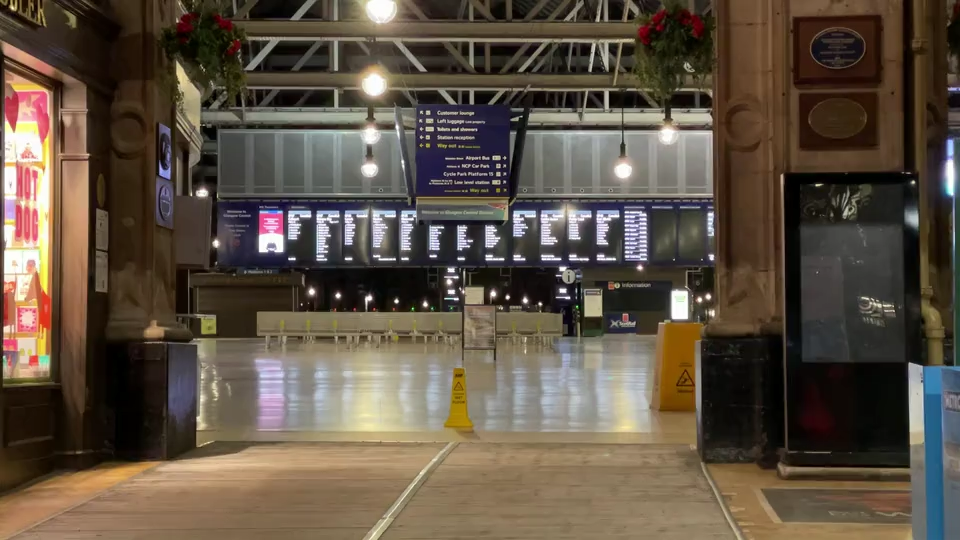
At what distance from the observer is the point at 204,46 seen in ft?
27.8

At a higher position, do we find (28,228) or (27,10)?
(27,10)

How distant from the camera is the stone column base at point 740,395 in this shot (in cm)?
775

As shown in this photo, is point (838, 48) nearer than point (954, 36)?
Yes

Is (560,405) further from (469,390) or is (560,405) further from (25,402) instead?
(25,402)

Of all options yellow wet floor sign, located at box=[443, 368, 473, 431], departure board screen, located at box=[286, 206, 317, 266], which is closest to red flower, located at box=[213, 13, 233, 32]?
yellow wet floor sign, located at box=[443, 368, 473, 431]

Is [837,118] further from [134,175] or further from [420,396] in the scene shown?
[420,396]

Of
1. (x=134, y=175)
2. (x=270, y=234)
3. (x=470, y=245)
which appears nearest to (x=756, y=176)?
(x=134, y=175)

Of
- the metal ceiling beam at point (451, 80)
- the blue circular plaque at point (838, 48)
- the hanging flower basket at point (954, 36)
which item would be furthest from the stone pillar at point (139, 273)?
the metal ceiling beam at point (451, 80)

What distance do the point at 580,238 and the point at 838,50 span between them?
23572mm

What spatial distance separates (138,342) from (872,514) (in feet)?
18.7

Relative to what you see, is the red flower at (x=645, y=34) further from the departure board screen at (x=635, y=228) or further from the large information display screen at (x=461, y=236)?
the departure board screen at (x=635, y=228)

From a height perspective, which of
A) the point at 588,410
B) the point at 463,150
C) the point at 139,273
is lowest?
the point at 588,410

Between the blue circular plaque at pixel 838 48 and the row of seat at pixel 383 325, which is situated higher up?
the blue circular plaque at pixel 838 48

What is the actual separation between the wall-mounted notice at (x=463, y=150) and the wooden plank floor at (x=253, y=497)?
478 inches
